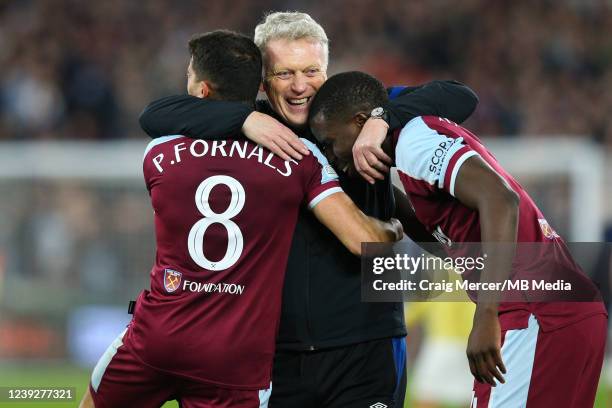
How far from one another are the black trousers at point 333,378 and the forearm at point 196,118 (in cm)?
99

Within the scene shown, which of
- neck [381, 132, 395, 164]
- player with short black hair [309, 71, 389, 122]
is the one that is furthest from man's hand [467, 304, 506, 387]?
player with short black hair [309, 71, 389, 122]

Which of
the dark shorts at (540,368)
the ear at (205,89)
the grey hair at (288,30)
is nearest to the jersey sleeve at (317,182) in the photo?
the ear at (205,89)

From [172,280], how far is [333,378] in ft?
2.66

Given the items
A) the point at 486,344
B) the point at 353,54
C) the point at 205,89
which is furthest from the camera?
the point at 353,54

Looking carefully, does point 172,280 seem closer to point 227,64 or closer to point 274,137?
point 274,137

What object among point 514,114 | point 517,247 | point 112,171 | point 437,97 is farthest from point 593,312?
point 514,114

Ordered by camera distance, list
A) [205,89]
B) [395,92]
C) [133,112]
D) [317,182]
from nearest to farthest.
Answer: [317,182]
[205,89]
[395,92]
[133,112]

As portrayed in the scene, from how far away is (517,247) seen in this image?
414 centimetres

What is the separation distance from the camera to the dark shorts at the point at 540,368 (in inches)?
159

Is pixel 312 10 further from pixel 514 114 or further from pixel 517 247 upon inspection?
pixel 517 247

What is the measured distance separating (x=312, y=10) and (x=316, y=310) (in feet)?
37.0

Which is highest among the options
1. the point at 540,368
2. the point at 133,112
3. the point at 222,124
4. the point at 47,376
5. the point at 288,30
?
the point at 133,112

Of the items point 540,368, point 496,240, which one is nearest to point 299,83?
point 496,240

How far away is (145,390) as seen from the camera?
14.1ft
